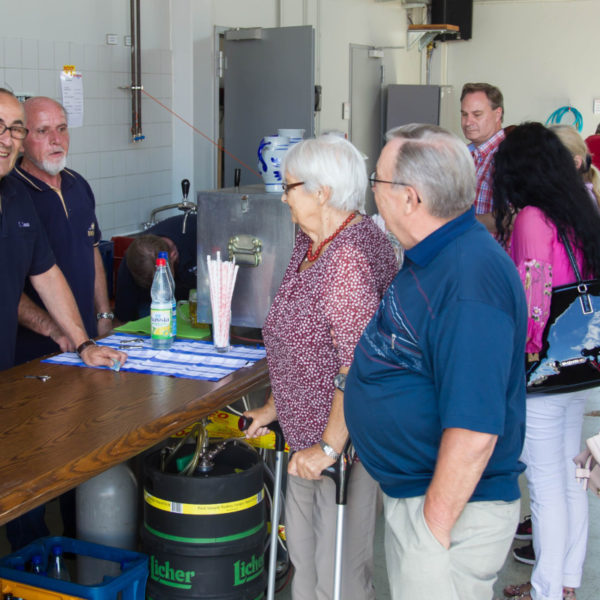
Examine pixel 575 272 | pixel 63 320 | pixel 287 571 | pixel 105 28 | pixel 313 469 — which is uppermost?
pixel 105 28

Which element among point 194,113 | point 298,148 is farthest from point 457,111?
point 298,148

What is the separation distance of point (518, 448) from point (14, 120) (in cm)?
189

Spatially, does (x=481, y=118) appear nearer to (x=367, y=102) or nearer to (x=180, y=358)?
(x=180, y=358)

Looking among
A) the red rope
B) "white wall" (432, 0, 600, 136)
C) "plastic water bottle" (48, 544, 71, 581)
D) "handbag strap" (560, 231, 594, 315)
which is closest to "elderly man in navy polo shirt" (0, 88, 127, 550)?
"plastic water bottle" (48, 544, 71, 581)

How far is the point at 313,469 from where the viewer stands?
2.12m

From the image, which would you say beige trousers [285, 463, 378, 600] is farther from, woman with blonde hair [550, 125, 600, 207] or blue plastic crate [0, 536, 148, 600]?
woman with blonde hair [550, 125, 600, 207]

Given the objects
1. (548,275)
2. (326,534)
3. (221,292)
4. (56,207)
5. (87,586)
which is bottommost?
(87,586)

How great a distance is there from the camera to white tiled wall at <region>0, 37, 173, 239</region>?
4758 millimetres

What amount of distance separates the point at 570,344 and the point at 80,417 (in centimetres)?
149

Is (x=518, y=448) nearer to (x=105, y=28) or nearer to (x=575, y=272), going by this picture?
(x=575, y=272)

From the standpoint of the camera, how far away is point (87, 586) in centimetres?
223

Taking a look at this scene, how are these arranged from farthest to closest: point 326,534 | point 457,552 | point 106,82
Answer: point 106,82 → point 326,534 → point 457,552

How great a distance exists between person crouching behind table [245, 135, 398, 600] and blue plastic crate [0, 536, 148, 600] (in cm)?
47

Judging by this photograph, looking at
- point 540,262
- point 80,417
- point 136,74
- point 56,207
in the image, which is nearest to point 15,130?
point 56,207
